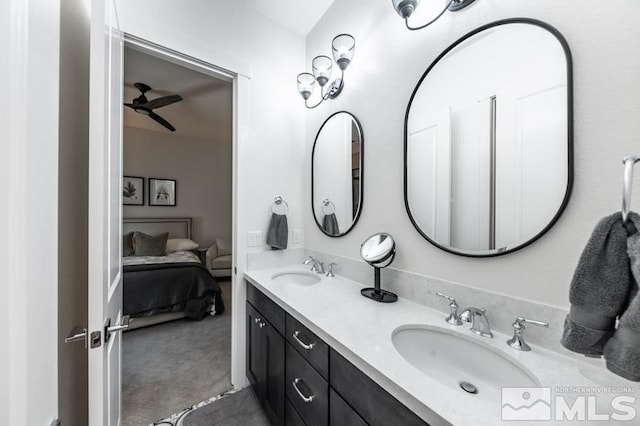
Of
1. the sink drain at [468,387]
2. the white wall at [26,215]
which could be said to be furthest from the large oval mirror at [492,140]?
the white wall at [26,215]

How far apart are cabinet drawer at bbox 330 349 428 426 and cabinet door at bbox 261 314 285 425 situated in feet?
1.48

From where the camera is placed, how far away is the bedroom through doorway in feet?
5.87

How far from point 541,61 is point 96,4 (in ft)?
4.56

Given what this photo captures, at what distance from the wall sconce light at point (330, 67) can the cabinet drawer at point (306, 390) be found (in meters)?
1.54

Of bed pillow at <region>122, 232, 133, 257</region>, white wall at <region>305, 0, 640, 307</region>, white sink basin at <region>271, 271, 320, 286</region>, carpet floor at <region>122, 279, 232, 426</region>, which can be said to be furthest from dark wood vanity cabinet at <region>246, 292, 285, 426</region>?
bed pillow at <region>122, 232, 133, 257</region>

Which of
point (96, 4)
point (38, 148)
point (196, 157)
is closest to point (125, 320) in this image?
point (38, 148)

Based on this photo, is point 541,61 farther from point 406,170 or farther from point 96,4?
point 96,4

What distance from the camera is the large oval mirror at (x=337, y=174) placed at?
60.1 inches

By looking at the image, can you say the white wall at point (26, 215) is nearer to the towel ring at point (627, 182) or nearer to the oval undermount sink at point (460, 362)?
the oval undermount sink at point (460, 362)

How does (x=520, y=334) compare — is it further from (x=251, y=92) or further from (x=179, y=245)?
(x=179, y=245)

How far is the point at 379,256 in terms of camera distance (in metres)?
1.15

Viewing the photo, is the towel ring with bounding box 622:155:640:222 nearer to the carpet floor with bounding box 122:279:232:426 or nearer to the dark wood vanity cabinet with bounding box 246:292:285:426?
the dark wood vanity cabinet with bounding box 246:292:285:426

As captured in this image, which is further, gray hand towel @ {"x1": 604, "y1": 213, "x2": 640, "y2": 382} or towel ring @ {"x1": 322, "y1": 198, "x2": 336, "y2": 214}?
towel ring @ {"x1": 322, "y1": 198, "x2": 336, "y2": 214}

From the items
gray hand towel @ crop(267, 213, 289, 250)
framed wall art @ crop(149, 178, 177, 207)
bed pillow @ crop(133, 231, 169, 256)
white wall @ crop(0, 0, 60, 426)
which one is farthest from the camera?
framed wall art @ crop(149, 178, 177, 207)
